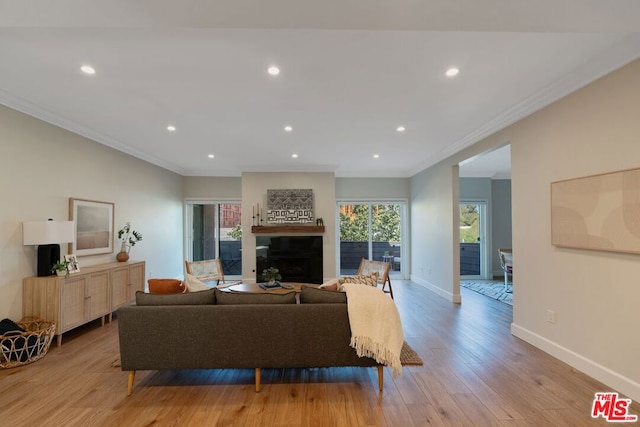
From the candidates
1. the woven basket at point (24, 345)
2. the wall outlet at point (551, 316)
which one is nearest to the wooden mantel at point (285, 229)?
the woven basket at point (24, 345)

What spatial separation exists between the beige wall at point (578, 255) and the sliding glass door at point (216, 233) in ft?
19.0

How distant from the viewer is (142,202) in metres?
5.57

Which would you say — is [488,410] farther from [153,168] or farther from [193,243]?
[193,243]

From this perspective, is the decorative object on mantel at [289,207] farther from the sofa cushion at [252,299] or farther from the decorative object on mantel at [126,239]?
the sofa cushion at [252,299]

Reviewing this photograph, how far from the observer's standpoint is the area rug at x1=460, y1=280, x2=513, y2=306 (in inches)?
214

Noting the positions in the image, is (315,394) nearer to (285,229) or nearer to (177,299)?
(177,299)

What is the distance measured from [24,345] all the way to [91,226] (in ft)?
6.07

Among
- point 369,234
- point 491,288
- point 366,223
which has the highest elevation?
point 366,223

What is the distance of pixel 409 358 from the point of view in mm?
2982

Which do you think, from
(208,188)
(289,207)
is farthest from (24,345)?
(208,188)

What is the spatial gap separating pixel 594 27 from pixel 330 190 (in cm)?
508

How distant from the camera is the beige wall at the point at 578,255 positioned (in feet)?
7.68

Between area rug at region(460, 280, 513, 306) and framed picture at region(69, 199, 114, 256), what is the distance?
675cm

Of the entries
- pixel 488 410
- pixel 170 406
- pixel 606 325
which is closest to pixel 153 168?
pixel 170 406
